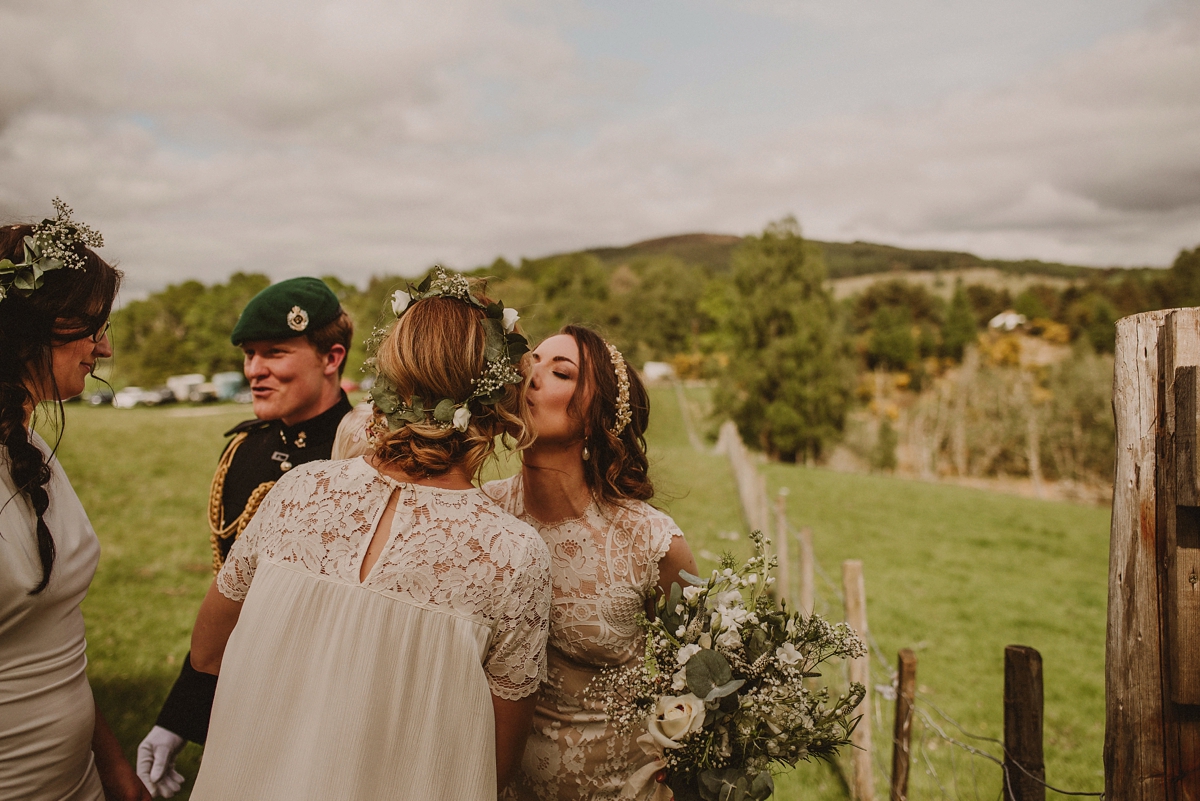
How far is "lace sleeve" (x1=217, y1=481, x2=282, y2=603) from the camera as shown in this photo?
6.31 ft

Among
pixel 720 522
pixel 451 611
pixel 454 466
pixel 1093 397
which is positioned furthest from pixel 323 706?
pixel 1093 397

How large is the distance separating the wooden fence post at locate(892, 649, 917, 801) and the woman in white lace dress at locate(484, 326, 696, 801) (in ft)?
5.71

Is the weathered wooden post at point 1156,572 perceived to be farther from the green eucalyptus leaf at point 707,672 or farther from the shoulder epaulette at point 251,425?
the shoulder epaulette at point 251,425

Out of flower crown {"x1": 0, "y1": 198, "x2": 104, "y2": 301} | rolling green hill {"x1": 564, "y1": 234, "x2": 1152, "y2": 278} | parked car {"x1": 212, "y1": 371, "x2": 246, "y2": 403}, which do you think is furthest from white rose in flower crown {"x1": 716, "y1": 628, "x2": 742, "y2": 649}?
rolling green hill {"x1": 564, "y1": 234, "x2": 1152, "y2": 278}

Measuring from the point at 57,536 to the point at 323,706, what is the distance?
3.37ft

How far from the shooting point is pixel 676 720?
1.92 meters

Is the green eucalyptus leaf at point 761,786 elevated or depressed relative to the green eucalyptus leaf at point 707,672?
depressed

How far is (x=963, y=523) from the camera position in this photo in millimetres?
20672

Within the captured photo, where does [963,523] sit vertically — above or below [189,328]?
below

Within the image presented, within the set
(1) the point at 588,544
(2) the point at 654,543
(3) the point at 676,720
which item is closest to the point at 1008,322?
(2) the point at 654,543

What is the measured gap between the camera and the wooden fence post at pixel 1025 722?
275 centimetres

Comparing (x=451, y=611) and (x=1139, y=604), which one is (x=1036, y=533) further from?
(x=451, y=611)

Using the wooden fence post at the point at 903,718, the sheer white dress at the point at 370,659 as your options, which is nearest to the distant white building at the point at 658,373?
the wooden fence post at the point at 903,718

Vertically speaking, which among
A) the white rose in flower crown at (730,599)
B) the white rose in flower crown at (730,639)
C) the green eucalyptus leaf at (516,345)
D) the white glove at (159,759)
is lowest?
the white glove at (159,759)
